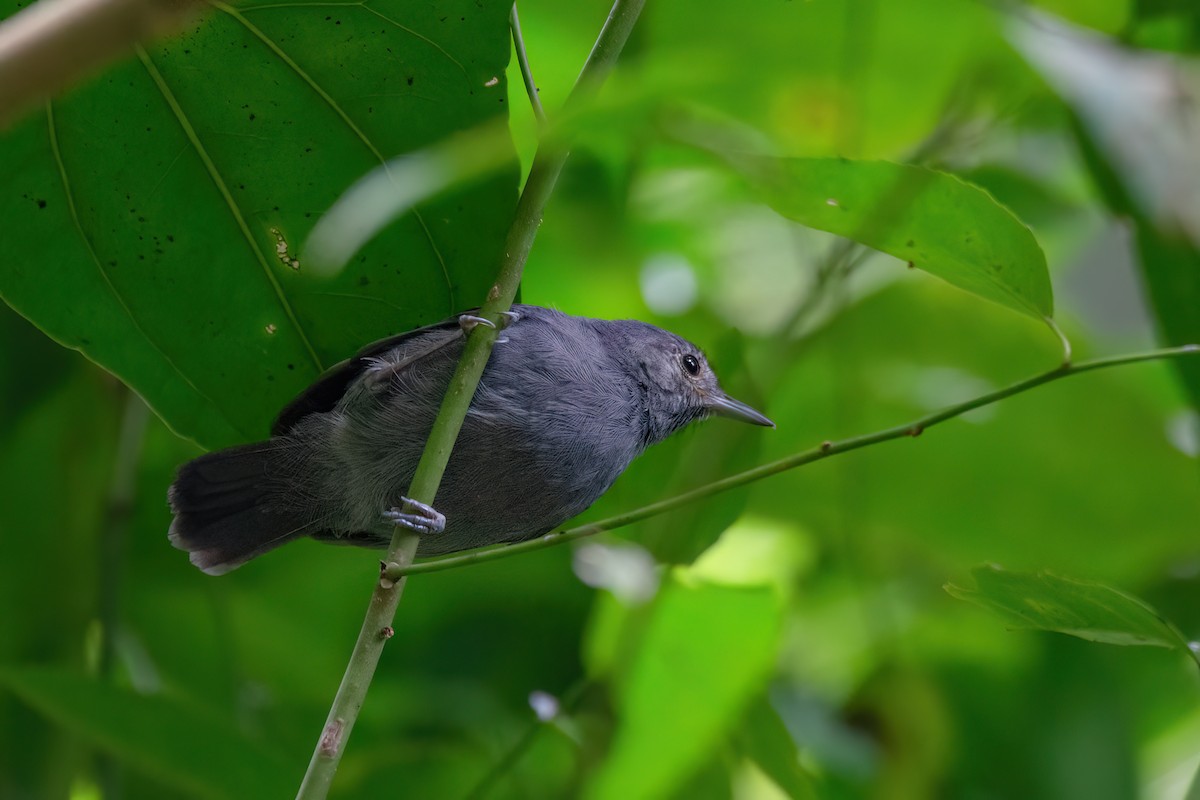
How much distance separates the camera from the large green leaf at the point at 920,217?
1.91 metres

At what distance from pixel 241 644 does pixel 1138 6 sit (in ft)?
9.97

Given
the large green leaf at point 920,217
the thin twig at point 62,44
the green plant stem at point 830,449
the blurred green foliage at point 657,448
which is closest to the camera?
the thin twig at point 62,44

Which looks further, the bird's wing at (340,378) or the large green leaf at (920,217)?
the bird's wing at (340,378)

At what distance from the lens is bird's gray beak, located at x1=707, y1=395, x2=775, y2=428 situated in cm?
344

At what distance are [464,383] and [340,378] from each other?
975 millimetres

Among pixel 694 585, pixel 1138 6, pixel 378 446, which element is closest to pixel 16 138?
pixel 378 446

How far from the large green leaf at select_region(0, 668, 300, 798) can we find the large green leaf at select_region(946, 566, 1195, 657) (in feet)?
5.46

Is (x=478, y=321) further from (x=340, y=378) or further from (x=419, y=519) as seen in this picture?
(x=340, y=378)

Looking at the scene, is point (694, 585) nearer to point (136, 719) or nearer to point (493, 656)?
point (493, 656)

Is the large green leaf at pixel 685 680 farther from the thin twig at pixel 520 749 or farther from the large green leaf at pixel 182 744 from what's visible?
the large green leaf at pixel 182 744

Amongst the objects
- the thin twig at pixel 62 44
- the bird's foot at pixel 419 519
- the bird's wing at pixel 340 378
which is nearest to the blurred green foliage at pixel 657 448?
the bird's wing at pixel 340 378

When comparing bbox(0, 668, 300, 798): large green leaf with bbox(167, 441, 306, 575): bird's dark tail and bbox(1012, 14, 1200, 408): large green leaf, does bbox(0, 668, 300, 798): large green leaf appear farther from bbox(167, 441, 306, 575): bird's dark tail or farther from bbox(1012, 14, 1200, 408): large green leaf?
bbox(1012, 14, 1200, 408): large green leaf

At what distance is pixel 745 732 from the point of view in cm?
294

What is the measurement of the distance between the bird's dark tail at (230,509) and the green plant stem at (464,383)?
3.62ft
